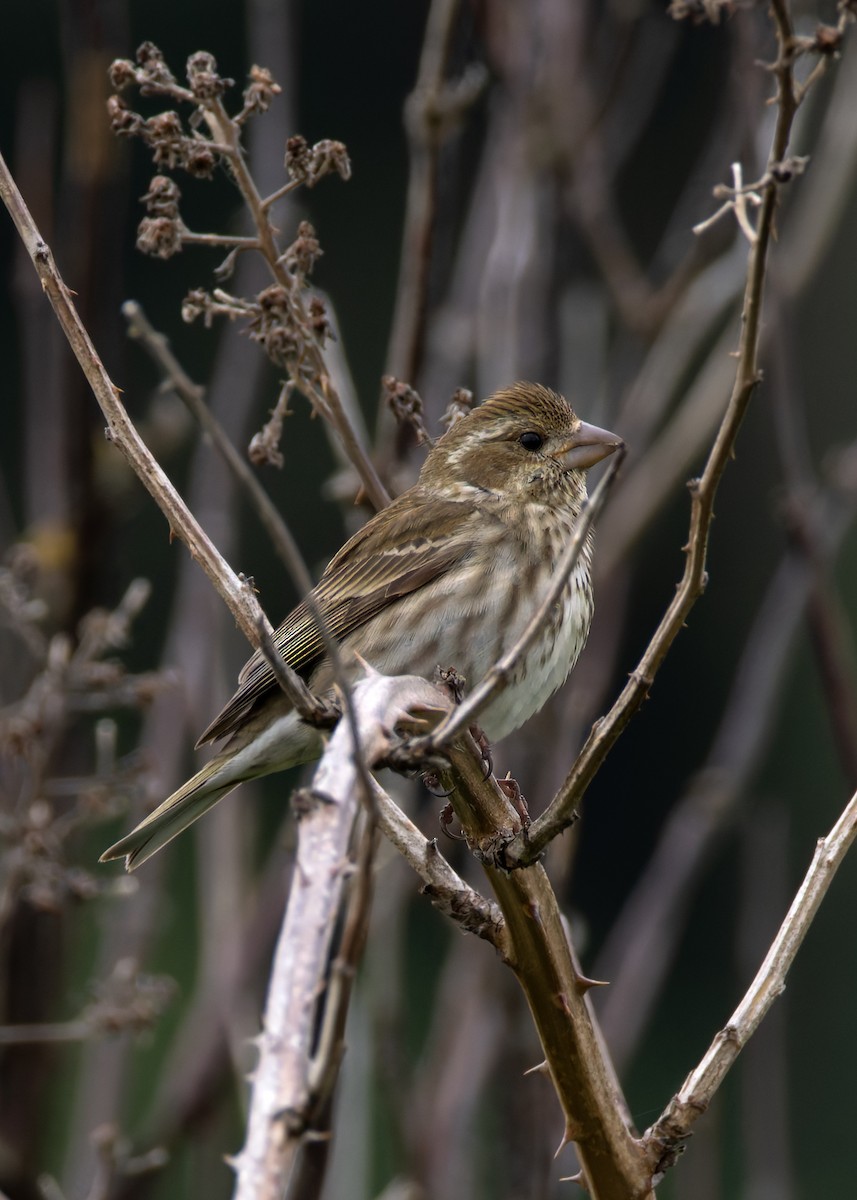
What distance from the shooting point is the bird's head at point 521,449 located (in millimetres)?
4738

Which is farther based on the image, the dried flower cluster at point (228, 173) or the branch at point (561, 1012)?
the dried flower cluster at point (228, 173)

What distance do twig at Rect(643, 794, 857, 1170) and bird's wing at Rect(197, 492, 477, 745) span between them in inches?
84.7

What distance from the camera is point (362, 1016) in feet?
13.6

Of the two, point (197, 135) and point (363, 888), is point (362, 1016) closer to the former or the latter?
point (363, 888)

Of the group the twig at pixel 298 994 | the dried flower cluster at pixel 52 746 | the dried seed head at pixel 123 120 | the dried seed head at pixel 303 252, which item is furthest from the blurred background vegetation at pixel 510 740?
the twig at pixel 298 994

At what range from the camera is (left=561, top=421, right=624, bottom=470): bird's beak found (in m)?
4.59

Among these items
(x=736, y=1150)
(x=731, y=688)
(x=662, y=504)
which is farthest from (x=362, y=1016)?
(x=731, y=688)

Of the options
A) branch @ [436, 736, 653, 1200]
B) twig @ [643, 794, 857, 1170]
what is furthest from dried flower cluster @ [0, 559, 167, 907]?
twig @ [643, 794, 857, 1170]

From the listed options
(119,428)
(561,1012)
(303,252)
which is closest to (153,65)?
(303,252)

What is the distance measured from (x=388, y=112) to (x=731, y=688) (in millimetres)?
6192

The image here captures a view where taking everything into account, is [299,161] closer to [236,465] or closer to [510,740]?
[236,465]

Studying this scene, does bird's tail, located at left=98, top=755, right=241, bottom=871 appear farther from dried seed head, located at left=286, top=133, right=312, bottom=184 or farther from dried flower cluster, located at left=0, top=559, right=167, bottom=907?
dried seed head, located at left=286, top=133, right=312, bottom=184

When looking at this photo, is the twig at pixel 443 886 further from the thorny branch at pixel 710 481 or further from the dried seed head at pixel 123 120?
the dried seed head at pixel 123 120

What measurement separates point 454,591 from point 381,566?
0.88 feet
